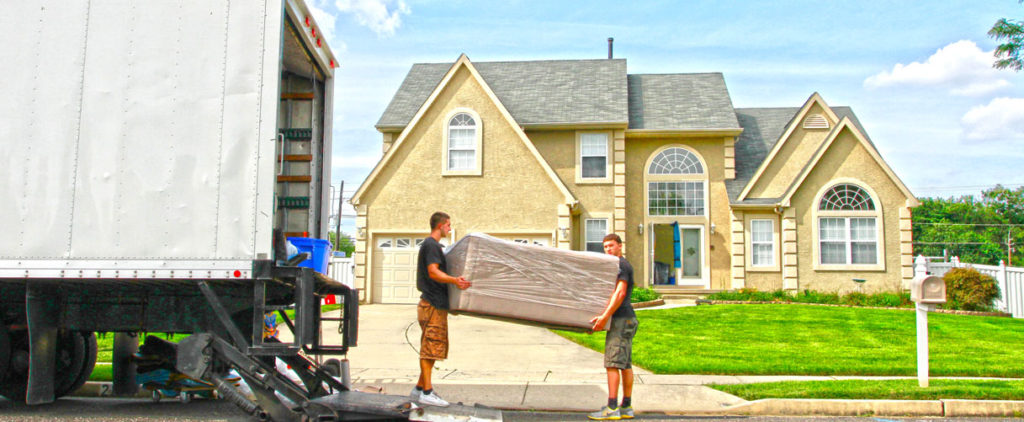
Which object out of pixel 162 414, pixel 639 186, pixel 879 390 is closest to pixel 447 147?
pixel 639 186

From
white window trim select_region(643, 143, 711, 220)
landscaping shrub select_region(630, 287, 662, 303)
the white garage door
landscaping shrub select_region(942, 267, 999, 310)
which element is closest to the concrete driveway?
the white garage door

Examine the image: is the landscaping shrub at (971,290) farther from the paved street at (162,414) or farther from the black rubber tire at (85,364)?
the black rubber tire at (85,364)

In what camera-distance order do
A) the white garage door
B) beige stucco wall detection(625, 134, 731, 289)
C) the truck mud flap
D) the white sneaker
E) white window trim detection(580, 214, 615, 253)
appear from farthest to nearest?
beige stucco wall detection(625, 134, 731, 289) < white window trim detection(580, 214, 615, 253) < the white garage door < the white sneaker < the truck mud flap

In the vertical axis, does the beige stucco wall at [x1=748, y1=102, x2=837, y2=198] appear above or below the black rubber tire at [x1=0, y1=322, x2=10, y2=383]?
above

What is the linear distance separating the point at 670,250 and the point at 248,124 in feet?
56.7

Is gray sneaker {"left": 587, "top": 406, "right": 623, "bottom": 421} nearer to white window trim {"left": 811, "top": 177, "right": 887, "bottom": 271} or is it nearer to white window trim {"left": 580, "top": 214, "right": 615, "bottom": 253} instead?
white window trim {"left": 580, "top": 214, "right": 615, "bottom": 253}

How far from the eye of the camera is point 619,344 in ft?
22.8

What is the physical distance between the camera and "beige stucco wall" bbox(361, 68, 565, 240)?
64.2 feet

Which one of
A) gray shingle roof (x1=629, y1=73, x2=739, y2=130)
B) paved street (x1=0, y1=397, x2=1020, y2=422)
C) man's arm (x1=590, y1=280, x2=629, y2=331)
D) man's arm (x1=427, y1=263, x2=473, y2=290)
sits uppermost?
gray shingle roof (x1=629, y1=73, x2=739, y2=130)

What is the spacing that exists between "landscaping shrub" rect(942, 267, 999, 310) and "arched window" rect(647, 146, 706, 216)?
20.7 feet

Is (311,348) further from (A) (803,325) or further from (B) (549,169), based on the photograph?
(B) (549,169)

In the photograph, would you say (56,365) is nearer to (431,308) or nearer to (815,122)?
(431,308)

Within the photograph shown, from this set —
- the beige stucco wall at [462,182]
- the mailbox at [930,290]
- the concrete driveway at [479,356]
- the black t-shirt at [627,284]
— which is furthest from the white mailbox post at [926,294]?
the beige stucco wall at [462,182]

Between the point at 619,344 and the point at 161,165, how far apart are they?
4116 millimetres
